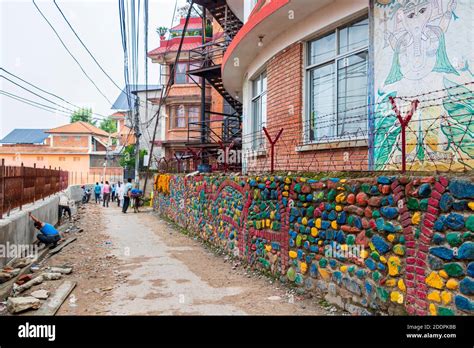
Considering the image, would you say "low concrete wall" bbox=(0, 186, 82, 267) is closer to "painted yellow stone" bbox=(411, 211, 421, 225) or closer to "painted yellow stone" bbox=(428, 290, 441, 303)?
"painted yellow stone" bbox=(411, 211, 421, 225)

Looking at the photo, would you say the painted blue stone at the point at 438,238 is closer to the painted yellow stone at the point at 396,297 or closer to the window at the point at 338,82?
the painted yellow stone at the point at 396,297

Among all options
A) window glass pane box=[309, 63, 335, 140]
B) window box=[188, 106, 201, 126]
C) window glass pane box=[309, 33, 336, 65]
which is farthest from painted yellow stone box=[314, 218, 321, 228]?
window box=[188, 106, 201, 126]

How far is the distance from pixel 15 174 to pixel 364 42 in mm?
8612

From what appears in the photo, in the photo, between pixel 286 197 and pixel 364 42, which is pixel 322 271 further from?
pixel 364 42

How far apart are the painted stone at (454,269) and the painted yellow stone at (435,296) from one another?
232mm

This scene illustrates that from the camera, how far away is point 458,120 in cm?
504

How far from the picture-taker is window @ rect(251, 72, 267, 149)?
1028cm

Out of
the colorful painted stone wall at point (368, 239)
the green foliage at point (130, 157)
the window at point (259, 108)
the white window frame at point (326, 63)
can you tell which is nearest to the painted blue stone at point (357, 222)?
the colorful painted stone wall at point (368, 239)

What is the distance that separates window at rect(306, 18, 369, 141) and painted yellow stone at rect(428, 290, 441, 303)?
130 inches

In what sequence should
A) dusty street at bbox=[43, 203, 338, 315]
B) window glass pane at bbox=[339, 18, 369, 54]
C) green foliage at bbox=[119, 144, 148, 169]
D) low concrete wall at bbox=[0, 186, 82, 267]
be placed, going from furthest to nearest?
green foliage at bbox=[119, 144, 148, 169], low concrete wall at bbox=[0, 186, 82, 267], window glass pane at bbox=[339, 18, 369, 54], dusty street at bbox=[43, 203, 338, 315]

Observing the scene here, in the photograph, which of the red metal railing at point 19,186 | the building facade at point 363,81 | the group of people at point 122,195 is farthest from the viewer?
the group of people at point 122,195

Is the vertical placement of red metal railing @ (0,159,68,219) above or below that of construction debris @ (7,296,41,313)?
above

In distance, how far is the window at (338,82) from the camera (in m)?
6.67

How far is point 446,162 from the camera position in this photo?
5113mm
